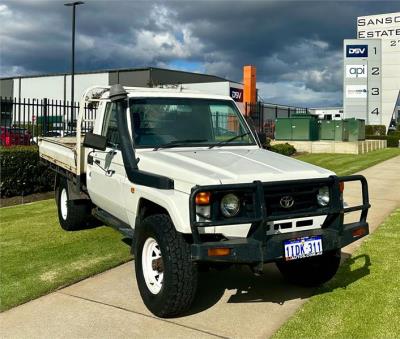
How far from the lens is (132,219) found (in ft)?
16.6

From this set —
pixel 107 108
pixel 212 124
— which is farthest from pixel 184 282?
pixel 107 108

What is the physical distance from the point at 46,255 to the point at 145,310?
2215mm

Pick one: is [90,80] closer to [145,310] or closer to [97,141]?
[97,141]

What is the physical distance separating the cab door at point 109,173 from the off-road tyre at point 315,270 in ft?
6.05

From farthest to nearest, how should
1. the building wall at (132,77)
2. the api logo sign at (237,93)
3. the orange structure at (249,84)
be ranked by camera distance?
1. the building wall at (132,77)
2. the api logo sign at (237,93)
3. the orange structure at (249,84)

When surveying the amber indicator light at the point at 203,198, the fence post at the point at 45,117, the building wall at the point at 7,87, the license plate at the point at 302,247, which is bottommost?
the license plate at the point at 302,247

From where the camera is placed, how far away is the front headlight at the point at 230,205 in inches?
159

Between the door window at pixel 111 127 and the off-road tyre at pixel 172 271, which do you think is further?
the door window at pixel 111 127

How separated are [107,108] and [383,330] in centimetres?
374

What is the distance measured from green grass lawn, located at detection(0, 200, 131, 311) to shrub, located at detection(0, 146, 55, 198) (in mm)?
2535

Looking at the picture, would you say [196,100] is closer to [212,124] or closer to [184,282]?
[212,124]

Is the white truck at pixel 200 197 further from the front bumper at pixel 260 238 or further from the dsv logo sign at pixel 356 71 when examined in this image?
the dsv logo sign at pixel 356 71

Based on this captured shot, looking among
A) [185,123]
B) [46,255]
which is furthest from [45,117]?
[185,123]

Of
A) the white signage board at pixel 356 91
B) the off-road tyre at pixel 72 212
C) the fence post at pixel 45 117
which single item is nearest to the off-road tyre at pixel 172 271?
the off-road tyre at pixel 72 212
